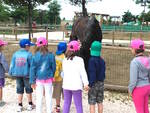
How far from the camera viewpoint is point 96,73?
4.89m

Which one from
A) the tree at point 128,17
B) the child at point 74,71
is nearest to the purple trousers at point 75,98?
the child at point 74,71

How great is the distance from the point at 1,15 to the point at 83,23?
36.8 meters

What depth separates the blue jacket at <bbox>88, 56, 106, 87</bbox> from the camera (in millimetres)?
4832

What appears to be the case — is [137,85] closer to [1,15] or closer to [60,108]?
[60,108]

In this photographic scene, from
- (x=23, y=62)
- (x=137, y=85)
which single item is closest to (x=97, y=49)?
(x=137, y=85)

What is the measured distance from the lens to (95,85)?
500cm

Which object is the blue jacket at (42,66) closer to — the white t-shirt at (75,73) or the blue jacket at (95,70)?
the white t-shirt at (75,73)

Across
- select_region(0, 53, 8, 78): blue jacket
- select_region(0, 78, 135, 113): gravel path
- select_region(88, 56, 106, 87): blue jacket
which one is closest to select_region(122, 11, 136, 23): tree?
select_region(0, 78, 135, 113): gravel path

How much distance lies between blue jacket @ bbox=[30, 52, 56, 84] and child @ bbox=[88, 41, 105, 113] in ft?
2.19

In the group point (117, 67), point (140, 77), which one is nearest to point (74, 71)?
point (140, 77)

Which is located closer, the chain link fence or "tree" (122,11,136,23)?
the chain link fence

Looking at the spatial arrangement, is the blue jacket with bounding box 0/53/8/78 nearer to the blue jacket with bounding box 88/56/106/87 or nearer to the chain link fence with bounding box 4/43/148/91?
the blue jacket with bounding box 88/56/106/87

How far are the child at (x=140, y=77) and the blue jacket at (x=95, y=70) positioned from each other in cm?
64

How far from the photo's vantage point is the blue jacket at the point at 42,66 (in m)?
5.14
